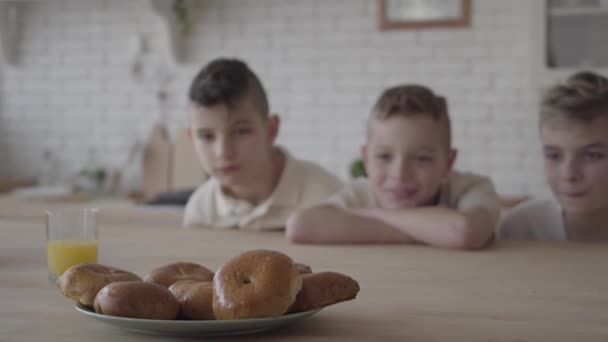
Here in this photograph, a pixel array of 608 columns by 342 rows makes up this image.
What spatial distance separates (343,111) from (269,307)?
2855 millimetres

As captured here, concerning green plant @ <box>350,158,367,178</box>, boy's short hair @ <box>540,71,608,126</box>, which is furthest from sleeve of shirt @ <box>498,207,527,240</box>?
green plant @ <box>350,158,367,178</box>

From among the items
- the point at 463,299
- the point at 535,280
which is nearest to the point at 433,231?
the point at 535,280

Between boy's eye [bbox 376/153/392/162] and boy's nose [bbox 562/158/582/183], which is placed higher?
boy's eye [bbox 376/153/392/162]

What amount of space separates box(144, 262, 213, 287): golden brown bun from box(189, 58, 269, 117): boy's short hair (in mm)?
1027

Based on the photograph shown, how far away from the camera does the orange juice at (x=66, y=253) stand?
102cm

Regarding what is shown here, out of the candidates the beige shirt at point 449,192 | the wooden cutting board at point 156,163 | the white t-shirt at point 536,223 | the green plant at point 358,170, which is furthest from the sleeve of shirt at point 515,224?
the wooden cutting board at point 156,163

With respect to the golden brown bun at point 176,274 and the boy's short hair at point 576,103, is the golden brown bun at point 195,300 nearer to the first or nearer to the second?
the golden brown bun at point 176,274

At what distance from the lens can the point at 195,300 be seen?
2.19 feet

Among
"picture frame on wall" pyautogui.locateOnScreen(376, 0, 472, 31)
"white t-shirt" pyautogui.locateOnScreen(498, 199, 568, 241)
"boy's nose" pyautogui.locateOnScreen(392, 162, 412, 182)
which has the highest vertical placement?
"picture frame on wall" pyautogui.locateOnScreen(376, 0, 472, 31)

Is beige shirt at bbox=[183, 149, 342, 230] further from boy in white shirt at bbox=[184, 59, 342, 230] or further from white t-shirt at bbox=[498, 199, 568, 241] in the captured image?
white t-shirt at bbox=[498, 199, 568, 241]

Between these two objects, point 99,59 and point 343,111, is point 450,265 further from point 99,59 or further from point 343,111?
point 99,59

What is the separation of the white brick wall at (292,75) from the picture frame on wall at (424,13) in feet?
0.15

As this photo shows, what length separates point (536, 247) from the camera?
133 cm

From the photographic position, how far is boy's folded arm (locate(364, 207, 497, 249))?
130 cm
